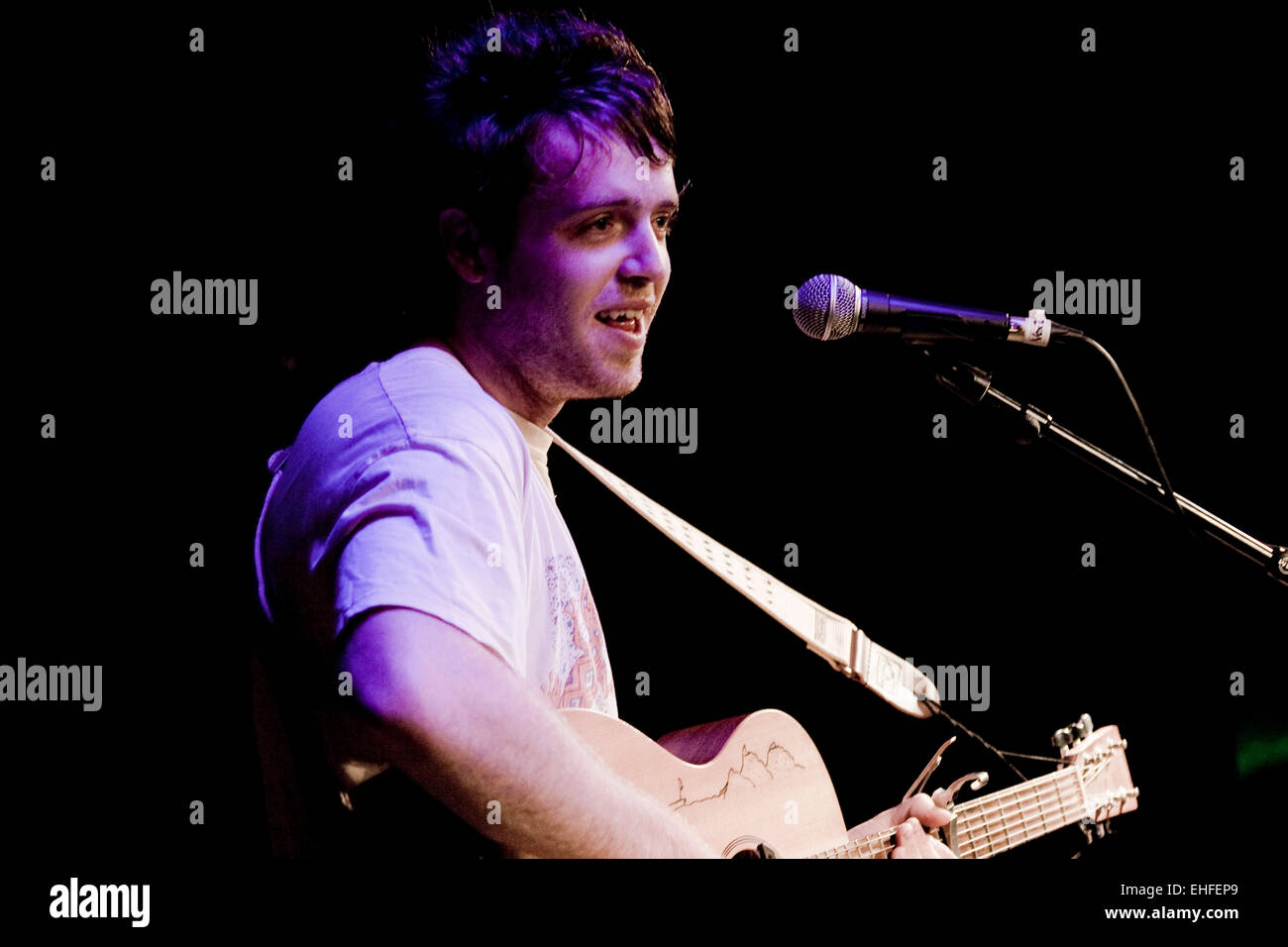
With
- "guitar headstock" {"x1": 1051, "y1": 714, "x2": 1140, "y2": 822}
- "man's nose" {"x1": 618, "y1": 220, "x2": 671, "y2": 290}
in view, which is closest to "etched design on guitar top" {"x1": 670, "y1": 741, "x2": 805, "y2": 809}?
"guitar headstock" {"x1": 1051, "y1": 714, "x2": 1140, "y2": 822}

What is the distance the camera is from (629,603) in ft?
8.78

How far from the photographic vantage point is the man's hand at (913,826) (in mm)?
1980

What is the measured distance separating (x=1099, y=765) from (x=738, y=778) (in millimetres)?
958

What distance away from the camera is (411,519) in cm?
124

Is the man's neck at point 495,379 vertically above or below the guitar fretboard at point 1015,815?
above

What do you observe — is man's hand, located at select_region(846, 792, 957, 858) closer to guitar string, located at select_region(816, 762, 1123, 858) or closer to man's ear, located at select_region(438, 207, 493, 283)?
guitar string, located at select_region(816, 762, 1123, 858)

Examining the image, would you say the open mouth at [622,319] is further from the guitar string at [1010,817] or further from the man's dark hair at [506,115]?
the guitar string at [1010,817]

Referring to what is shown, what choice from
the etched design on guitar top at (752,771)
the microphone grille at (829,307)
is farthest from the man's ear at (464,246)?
the etched design on guitar top at (752,771)

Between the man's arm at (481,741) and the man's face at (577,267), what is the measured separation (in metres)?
0.72

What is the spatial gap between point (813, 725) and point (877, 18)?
6.16 ft

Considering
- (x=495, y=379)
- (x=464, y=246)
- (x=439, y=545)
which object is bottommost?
(x=439, y=545)

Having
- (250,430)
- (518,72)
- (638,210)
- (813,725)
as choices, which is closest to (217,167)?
(250,430)

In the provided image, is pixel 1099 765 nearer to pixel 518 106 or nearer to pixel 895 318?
pixel 895 318

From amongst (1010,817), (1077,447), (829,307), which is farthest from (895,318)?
(1010,817)
